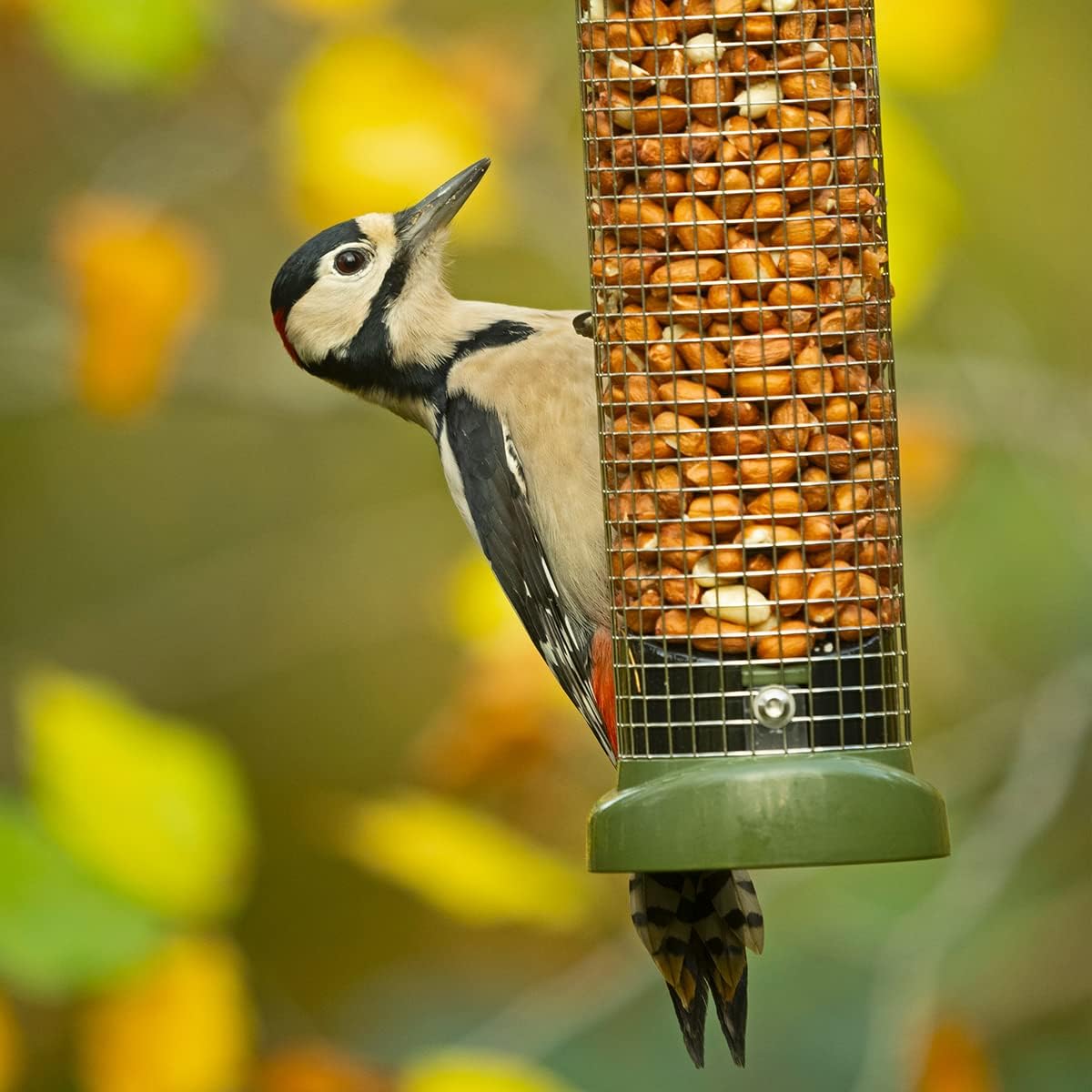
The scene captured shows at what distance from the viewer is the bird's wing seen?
3.47 meters

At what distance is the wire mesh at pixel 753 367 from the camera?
8.54 feet

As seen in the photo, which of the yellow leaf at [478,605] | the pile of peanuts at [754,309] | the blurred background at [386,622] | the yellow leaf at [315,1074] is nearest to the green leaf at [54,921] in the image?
the blurred background at [386,622]

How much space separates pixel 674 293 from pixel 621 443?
25cm

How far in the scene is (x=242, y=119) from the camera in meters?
5.06

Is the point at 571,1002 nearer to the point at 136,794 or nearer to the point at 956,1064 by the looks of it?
the point at 956,1064

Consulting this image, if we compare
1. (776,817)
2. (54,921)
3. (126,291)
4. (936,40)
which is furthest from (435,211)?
(54,921)

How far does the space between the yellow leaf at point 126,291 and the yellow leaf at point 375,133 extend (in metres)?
0.40

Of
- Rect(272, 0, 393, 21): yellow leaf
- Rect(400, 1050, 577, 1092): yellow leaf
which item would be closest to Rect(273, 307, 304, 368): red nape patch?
Rect(272, 0, 393, 21): yellow leaf

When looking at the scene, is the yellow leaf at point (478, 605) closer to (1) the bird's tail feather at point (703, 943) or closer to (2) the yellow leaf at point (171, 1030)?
(2) the yellow leaf at point (171, 1030)

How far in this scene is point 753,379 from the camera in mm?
2615

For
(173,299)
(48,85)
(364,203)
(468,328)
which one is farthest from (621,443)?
(48,85)

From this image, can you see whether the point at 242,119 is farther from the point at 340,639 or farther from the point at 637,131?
the point at 637,131

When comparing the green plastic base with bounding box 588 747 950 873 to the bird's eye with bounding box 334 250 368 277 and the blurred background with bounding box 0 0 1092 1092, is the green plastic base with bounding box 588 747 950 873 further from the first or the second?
the blurred background with bounding box 0 0 1092 1092

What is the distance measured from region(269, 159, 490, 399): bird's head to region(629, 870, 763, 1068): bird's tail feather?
1.18m
